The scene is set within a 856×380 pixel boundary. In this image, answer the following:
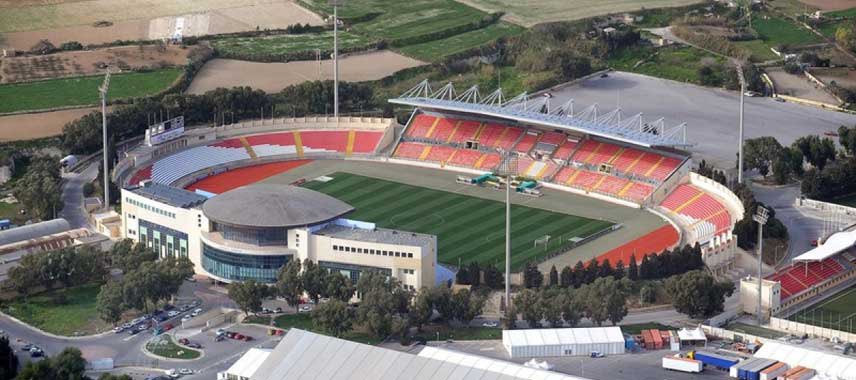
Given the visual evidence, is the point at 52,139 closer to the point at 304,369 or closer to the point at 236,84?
the point at 236,84

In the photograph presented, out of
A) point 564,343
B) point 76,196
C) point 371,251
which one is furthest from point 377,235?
point 76,196

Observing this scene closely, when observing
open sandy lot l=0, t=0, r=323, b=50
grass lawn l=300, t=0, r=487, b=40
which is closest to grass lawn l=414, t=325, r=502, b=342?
grass lawn l=300, t=0, r=487, b=40

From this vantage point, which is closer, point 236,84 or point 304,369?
point 304,369

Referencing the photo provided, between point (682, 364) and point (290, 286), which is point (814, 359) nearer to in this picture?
point (682, 364)

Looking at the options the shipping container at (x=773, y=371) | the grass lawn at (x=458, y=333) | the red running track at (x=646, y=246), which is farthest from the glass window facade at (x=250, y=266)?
the shipping container at (x=773, y=371)

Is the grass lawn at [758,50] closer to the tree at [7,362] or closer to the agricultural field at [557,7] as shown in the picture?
the agricultural field at [557,7]

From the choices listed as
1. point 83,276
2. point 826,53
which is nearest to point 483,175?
point 83,276

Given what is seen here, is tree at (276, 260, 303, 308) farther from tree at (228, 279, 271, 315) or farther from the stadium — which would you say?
the stadium
